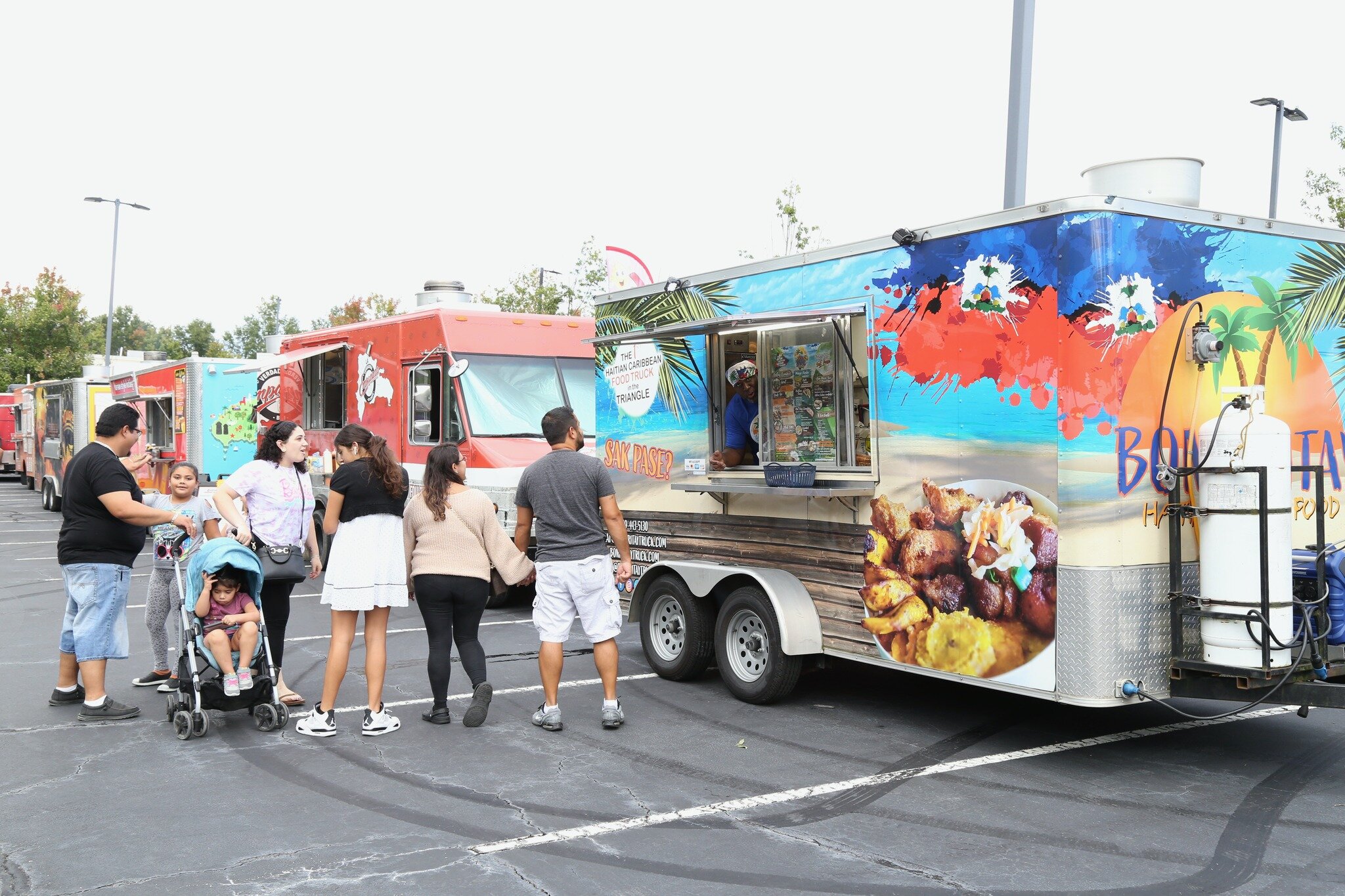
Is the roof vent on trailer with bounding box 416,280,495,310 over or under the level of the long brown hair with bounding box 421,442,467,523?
over

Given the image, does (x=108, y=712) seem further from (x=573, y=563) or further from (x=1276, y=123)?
(x=1276, y=123)

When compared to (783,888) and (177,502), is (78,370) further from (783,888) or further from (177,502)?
(783,888)

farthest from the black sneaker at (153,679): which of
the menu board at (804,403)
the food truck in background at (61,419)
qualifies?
the food truck in background at (61,419)

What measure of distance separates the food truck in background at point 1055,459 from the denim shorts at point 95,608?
3768mm

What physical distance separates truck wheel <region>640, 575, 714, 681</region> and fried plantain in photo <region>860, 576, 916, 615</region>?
1.50 metres

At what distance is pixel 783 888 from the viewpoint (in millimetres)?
4426

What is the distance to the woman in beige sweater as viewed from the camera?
684 cm

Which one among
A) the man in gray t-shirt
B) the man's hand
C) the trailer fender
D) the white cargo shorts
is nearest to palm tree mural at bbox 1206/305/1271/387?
the trailer fender

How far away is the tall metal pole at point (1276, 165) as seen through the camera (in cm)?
1661

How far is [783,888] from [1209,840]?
196 centimetres

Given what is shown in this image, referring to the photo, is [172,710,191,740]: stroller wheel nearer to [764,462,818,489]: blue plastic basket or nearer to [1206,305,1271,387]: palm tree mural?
[764,462,818,489]: blue plastic basket

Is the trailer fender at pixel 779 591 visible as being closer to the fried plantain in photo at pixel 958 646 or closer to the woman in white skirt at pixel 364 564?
the fried plantain in photo at pixel 958 646

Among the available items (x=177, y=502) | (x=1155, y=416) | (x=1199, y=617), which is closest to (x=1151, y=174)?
(x=1155, y=416)

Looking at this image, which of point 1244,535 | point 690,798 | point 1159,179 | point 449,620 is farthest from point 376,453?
point 1244,535
